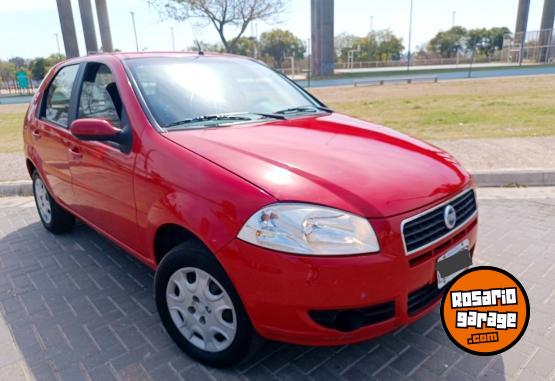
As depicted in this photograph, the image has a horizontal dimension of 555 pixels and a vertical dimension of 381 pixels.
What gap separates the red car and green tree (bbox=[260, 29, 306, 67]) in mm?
70472

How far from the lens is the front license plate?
215 centimetres

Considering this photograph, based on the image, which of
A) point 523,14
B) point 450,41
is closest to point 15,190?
point 523,14

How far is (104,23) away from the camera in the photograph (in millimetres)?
43281

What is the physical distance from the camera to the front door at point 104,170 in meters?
2.73

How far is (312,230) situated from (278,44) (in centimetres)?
7406

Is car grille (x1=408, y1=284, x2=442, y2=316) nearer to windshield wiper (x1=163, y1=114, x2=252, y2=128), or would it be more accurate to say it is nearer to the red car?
the red car

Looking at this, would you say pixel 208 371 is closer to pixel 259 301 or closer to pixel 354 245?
pixel 259 301

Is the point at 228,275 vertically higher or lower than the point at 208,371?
higher

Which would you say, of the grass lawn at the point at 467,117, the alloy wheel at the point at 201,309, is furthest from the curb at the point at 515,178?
the alloy wheel at the point at 201,309

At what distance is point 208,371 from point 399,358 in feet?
3.51

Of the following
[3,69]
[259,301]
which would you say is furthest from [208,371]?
[3,69]

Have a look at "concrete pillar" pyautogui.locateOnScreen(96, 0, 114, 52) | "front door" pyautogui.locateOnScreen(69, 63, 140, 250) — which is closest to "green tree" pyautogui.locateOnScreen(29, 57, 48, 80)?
"concrete pillar" pyautogui.locateOnScreen(96, 0, 114, 52)

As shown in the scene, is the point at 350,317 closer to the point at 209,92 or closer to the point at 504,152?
→ the point at 209,92

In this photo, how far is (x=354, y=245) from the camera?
188cm
